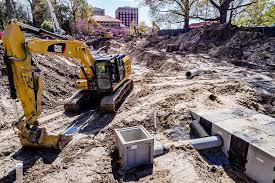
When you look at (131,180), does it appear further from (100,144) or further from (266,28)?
(266,28)

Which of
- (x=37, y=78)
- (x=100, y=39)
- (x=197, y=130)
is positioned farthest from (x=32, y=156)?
(x=100, y=39)

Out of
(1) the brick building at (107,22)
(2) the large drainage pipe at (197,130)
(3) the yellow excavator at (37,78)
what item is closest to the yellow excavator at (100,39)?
(3) the yellow excavator at (37,78)

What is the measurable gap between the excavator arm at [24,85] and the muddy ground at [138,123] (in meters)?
0.35

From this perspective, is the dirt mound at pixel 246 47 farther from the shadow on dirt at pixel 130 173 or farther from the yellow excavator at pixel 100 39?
the yellow excavator at pixel 100 39

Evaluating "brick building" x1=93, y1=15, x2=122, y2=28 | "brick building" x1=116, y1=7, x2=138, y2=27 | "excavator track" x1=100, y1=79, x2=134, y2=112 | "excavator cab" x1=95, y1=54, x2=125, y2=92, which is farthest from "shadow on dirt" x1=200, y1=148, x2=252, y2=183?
"brick building" x1=116, y1=7, x2=138, y2=27

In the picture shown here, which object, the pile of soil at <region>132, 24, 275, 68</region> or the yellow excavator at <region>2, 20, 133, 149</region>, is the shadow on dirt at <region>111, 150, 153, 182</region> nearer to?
the yellow excavator at <region>2, 20, 133, 149</region>

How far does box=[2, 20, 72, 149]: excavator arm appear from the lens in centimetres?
531

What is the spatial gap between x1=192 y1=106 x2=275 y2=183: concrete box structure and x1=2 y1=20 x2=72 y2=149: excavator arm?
3983 mm

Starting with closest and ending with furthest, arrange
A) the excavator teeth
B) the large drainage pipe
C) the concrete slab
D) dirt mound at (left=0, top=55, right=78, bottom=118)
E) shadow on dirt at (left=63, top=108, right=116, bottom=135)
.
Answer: the concrete slab < the excavator teeth < the large drainage pipe < shadow on dirt at (left=63, top=108, right=116, bottom=135) < dirt mound at (left=0, top=55, right=78, bottom=118)

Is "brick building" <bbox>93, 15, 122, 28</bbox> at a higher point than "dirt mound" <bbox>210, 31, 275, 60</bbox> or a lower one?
higher

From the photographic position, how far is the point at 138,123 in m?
7.52

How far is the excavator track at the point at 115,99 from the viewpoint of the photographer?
8359 mm

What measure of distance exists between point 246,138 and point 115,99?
4.48 metres

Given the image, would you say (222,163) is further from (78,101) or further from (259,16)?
(259,16)
